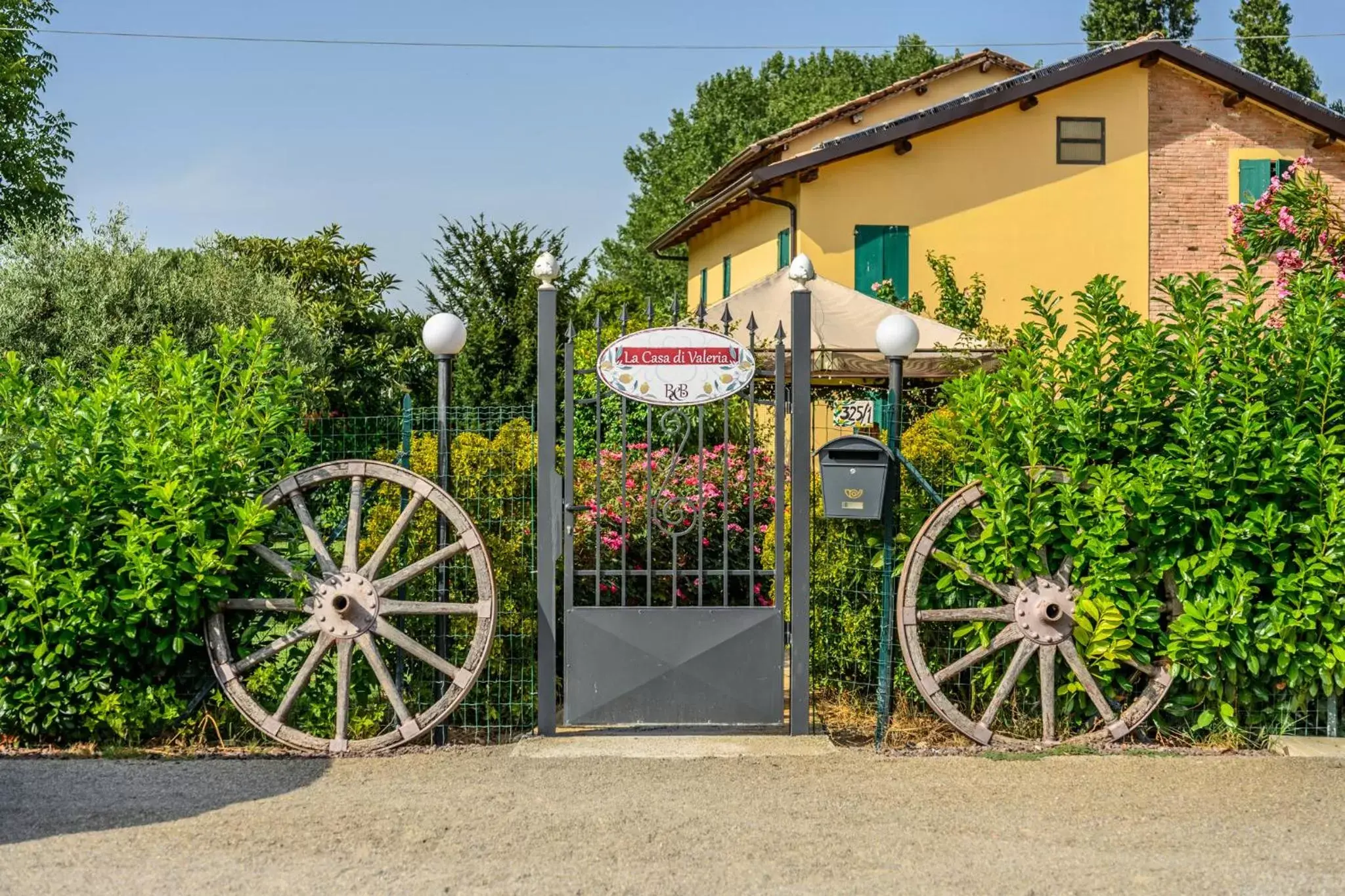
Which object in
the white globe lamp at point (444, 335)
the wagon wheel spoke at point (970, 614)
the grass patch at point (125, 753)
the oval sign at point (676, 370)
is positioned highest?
the white globe lamp at point (444, 335)

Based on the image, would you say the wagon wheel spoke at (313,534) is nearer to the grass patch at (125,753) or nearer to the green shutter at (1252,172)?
the grass patch at (125,753)

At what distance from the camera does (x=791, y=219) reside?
20.2 m

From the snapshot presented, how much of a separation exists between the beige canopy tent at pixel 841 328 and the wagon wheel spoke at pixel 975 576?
4.94 m

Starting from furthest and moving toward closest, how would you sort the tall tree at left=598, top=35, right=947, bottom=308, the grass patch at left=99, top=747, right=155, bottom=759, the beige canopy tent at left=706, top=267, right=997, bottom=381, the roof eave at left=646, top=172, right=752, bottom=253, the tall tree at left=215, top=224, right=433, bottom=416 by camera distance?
1. the tall tree at left=598, top=35, right=947, bottom=308
2. the roof eave at left=646, top=172, right=752, bottom=253
3. the tall tree at left=215, top=224, right=433, bottom=416
4. the beige canopy tent at left=706, top=267, right=997, bottom=381
5. the grass patch at left=99, top=747, right=155, bottom=759

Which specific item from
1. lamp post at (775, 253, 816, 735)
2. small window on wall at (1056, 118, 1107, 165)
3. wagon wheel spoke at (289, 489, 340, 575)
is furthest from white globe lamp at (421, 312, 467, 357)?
small window on wall at (1056, 118, 1107, 165)

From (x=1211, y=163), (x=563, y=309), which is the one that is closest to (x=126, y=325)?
(x=563, y=309)

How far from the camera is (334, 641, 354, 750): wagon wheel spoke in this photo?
714 centimetres

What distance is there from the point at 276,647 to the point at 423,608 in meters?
0.76

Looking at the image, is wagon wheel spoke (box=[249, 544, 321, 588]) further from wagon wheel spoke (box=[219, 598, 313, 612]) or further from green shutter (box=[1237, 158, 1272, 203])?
green shutter (box=[1237, 158, 1272, 203])

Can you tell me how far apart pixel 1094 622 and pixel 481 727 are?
3.20 metres

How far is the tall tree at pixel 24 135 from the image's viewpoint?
2917 cm

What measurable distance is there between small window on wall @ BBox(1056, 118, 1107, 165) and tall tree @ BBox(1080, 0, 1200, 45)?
2172 cm

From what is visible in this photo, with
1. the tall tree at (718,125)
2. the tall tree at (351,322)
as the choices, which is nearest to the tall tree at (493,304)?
the tall tree at (351,322)

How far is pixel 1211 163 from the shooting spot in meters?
20.7
